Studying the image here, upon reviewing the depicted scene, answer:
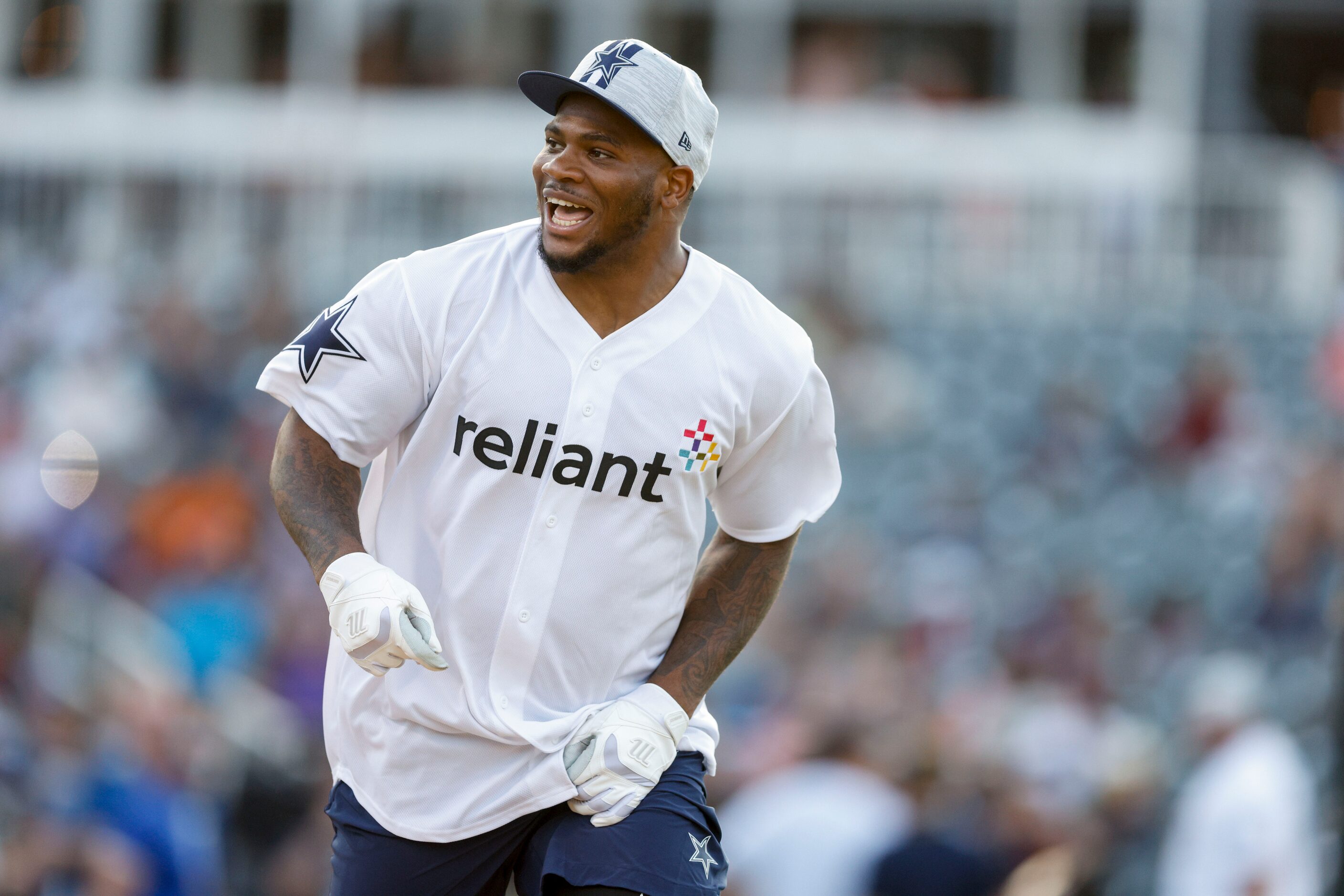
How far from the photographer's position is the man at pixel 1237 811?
783 cm

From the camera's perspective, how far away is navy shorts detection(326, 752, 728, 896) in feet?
11.9

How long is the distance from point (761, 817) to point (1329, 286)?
10.3 m

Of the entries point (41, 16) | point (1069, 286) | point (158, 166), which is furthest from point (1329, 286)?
point (41, 16)

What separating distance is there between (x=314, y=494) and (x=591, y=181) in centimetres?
85

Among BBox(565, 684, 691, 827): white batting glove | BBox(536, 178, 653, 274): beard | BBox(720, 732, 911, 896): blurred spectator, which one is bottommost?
BBox(720, 732, 911, 896): blurred spectator

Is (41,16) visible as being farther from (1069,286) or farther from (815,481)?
(815,481)

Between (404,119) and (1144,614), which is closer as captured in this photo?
(1144,614)

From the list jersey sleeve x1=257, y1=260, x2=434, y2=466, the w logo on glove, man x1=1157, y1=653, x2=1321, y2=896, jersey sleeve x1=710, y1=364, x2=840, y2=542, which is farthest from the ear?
man x1=1157, y1=653, x2=1321, y2=896

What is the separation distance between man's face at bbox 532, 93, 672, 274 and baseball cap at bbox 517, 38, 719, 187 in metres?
0.05

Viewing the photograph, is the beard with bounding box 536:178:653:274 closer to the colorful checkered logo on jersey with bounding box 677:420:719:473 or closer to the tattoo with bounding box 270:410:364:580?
the colorful checkered logo on jersey with bounding box 677:420:719:473

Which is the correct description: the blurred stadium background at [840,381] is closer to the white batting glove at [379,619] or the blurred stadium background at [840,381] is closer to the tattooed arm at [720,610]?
the tattooed arm at [720,610]

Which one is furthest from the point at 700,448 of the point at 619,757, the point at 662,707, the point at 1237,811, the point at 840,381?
the point at 840,381

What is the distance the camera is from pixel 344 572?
11.4 ft

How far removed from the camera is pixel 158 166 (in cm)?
1891
